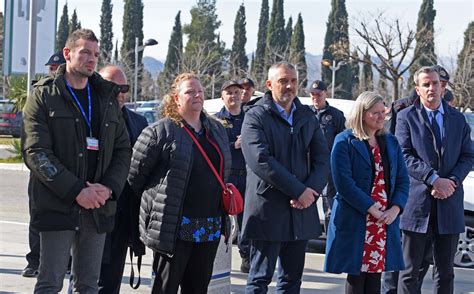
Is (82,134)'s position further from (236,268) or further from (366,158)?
(236,268)

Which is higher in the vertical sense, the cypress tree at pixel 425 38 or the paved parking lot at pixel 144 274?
the cypress tree at pixel 425 38

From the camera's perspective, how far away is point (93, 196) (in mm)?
5059

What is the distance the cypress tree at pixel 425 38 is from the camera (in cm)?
4002

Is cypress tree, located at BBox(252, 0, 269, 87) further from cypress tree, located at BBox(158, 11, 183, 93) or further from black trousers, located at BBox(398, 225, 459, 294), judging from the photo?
black trousers, located at BBox(398, 225, 459, 294)

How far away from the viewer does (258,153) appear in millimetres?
6043

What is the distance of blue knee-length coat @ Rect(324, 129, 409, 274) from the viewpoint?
Result: 607 centimetres

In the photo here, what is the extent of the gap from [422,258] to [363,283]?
886 mm

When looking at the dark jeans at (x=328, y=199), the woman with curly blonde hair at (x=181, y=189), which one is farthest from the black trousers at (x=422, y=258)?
the dark jeans at (x=328, y=199)

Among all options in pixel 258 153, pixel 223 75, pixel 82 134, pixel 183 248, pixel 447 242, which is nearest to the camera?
pixel 82 134

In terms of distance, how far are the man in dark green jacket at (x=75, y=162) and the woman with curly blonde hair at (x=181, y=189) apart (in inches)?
11.0

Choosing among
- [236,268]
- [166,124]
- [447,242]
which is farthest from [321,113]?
[166,124]

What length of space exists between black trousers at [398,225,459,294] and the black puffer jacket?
6.49 feet

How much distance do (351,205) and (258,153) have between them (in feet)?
2.71

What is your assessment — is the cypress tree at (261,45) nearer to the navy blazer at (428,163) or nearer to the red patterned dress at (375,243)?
the navy blazer at (428,163)
